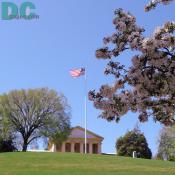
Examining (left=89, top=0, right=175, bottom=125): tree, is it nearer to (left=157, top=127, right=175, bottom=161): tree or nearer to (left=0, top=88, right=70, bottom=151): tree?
(left=0, top=88, right=70, bottom=151): tree

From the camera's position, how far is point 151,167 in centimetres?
3900

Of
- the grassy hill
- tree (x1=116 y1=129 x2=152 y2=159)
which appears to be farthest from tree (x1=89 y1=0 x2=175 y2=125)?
tree (x1=116 y1=129 x2=152 y2=159)

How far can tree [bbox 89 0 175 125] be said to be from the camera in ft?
33.6

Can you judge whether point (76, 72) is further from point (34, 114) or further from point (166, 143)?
point (166, 143)

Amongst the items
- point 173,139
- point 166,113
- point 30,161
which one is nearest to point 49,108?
point 173,139

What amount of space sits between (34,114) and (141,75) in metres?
76.7

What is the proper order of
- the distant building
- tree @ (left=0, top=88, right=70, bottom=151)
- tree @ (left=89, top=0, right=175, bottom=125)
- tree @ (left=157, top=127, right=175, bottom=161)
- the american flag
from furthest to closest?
1. the distant building
2. tree @ (left=157, top=127, right=175, bottom=161)
3. tree @ (left=0, top=88, right=70, bottom=151)
4. the american flag
5. tree @ (left=89, top=0, right=175, bottom=125)

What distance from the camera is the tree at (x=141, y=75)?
404 inches

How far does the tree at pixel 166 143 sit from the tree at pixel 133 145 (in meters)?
2.69

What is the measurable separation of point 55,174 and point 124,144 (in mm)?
66958

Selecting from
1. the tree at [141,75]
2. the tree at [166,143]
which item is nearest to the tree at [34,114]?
the tree at [166,143]

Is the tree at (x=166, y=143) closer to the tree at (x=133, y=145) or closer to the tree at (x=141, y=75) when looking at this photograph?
the tree at (x=133, y=145)

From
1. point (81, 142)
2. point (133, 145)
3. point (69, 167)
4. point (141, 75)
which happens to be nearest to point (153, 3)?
point (141, 75)

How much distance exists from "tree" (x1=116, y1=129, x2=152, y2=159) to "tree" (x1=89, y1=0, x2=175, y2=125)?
281 feet
